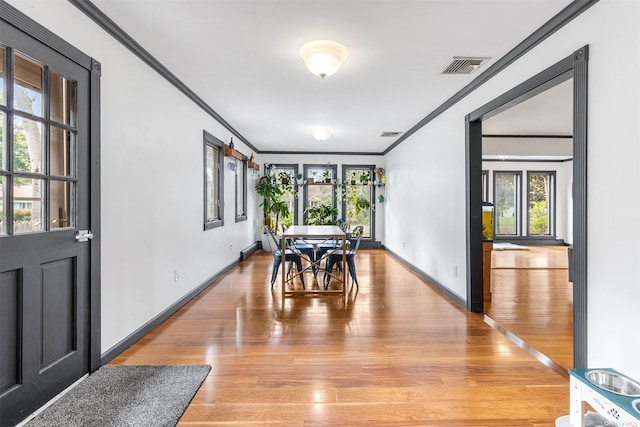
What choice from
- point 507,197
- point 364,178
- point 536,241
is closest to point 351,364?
point 364,178

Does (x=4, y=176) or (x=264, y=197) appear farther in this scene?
(x=264, y=197)

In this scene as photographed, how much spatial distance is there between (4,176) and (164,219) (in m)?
1.66

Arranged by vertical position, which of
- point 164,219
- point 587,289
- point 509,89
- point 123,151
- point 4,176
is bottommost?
point 587,289

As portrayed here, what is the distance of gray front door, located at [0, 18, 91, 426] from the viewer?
1675 mm

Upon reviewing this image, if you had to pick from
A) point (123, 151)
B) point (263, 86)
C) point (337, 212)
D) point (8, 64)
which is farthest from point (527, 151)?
point (8, 64)

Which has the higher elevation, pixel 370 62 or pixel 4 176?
pixel 370 62

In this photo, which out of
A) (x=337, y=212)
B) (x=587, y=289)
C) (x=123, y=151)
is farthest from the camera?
(x=337, y=212)

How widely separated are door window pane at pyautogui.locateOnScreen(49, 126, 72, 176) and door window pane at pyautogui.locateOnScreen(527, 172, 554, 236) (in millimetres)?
10207

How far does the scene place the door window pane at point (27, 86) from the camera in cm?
173

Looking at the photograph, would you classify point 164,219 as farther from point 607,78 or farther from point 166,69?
point 607,78

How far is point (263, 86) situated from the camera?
12.1 ft

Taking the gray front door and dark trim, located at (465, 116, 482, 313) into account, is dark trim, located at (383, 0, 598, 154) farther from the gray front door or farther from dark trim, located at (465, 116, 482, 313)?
the gray front door

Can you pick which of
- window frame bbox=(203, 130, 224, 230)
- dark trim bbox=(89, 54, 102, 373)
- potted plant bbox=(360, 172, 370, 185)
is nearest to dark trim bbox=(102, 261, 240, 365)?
dark trim bbox=(89, 54, 102, 373)

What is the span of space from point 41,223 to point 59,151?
44 centimetres
